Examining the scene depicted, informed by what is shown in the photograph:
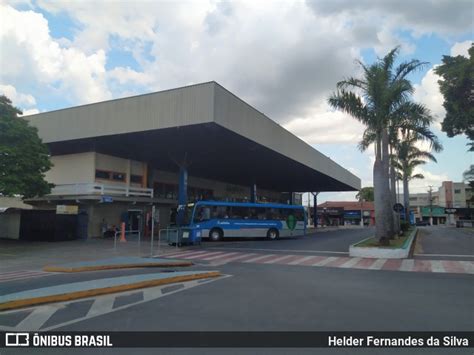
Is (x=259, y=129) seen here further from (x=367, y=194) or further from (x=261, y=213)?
(x=367, y=194)

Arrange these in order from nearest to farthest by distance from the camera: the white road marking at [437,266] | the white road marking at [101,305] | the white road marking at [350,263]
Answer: the white road marking at [101,305] → the white road marking at [437,266] → the white road marking at [350,263]

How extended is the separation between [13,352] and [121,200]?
2564 cm

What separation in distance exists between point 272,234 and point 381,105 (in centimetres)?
1509

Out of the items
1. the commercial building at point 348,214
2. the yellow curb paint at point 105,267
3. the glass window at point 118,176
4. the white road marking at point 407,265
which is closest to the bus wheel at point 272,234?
the glass window at point 118,176

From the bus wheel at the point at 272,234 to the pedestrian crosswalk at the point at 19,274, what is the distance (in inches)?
801

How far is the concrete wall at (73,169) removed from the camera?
31469 millimetres

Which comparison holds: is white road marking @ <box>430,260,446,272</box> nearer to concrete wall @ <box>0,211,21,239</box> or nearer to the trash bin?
the trash bin

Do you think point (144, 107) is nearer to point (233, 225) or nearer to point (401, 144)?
point (233, 225)

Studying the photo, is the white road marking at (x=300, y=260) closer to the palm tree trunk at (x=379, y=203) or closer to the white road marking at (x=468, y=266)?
the palm tree trunk at (x=379, y=203)

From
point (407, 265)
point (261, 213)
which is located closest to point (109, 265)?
point (407, 265)

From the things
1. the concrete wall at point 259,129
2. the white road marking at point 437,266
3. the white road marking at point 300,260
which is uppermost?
the concrete wall at point 259,129

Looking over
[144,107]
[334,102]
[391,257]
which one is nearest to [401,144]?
[334,102]

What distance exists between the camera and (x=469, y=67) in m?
28.8

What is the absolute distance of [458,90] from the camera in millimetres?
30312
